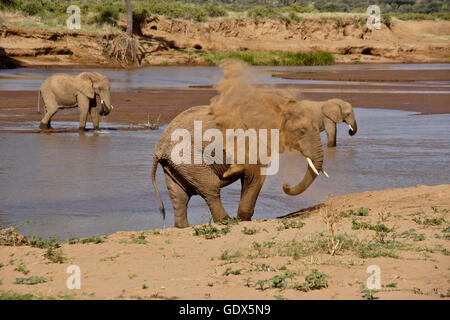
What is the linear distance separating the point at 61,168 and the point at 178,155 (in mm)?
5318

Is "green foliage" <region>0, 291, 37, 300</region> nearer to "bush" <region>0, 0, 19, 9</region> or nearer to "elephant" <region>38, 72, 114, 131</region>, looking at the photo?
"elephant" <region>38, 72, 114, 131</region>

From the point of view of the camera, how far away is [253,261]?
607 cm

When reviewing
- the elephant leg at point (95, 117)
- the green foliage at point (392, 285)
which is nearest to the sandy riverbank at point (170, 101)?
the elephant leg at point (95, 117)

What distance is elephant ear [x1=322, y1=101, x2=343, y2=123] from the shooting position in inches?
611

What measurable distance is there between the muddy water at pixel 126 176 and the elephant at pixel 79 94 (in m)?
0.78

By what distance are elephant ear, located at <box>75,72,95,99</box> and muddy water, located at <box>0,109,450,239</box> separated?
1.01 meters

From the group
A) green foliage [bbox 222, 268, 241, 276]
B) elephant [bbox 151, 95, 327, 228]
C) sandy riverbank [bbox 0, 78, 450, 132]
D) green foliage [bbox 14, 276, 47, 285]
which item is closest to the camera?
green foliage [bbox 14, 276, 47, 285]

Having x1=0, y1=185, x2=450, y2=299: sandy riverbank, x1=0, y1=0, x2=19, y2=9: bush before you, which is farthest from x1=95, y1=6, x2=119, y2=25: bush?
x1=0, y1=185, x2=450, y2=299: sandy riverbank

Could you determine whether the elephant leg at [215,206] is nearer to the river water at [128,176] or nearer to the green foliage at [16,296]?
the river water at [128,176]

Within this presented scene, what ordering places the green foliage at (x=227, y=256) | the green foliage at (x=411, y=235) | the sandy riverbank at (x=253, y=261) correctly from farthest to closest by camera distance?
1. the green foliage at (x=411, y=235)
2. the green foliage at (x=227, y=256)
3. the sandy riverbank at (x=253, y=261)

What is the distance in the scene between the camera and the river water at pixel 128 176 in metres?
9.30

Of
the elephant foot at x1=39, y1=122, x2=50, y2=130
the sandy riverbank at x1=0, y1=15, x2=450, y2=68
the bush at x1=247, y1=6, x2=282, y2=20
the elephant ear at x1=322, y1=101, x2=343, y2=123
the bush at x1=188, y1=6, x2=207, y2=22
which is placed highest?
the bush at x1=247, y1=6, x2=282, y2=20

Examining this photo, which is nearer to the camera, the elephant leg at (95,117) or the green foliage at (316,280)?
the green foliage at (316,280)

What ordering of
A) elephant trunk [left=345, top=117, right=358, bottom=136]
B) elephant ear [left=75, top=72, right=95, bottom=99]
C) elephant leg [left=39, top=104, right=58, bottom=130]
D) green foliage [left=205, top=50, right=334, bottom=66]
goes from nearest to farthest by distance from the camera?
elephant trunk [left=345, top=117, right=358, bottom=136]
elephant ear [left=75, top=72, right=95, bottom=99]
elephant leg [left=39, top=104, right=58, bottom=130]
green foliage [left=205, top=50, right=334, bottom=66]
